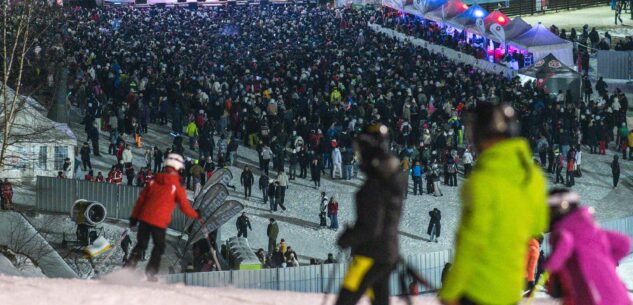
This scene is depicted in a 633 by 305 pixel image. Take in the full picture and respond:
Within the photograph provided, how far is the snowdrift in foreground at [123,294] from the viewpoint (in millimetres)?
7590

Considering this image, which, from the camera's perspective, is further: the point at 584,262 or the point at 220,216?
the point at 220,216

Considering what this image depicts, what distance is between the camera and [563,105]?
32.2 metres

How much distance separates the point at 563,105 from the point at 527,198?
91.0 feet

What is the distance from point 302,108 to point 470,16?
548 inches

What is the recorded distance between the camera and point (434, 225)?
24188 mm

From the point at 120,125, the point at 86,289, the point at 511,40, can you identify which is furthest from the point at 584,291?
the point at 511,40

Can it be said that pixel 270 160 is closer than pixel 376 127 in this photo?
No

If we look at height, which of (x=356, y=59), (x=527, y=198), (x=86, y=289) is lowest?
(x=86, y=289)

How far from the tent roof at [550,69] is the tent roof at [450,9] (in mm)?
9006

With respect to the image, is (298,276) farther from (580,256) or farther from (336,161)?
(580,256)

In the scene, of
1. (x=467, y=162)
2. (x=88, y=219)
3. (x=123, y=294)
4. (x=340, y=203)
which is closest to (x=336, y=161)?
(x=340, y=203)

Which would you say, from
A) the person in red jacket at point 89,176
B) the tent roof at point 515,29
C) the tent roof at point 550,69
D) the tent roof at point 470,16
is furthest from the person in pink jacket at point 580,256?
the tent roof at point 470,16

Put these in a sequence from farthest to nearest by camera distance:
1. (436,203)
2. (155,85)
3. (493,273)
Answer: (155,85) → (436,203) → (493,273)

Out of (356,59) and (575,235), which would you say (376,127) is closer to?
(575,235)
